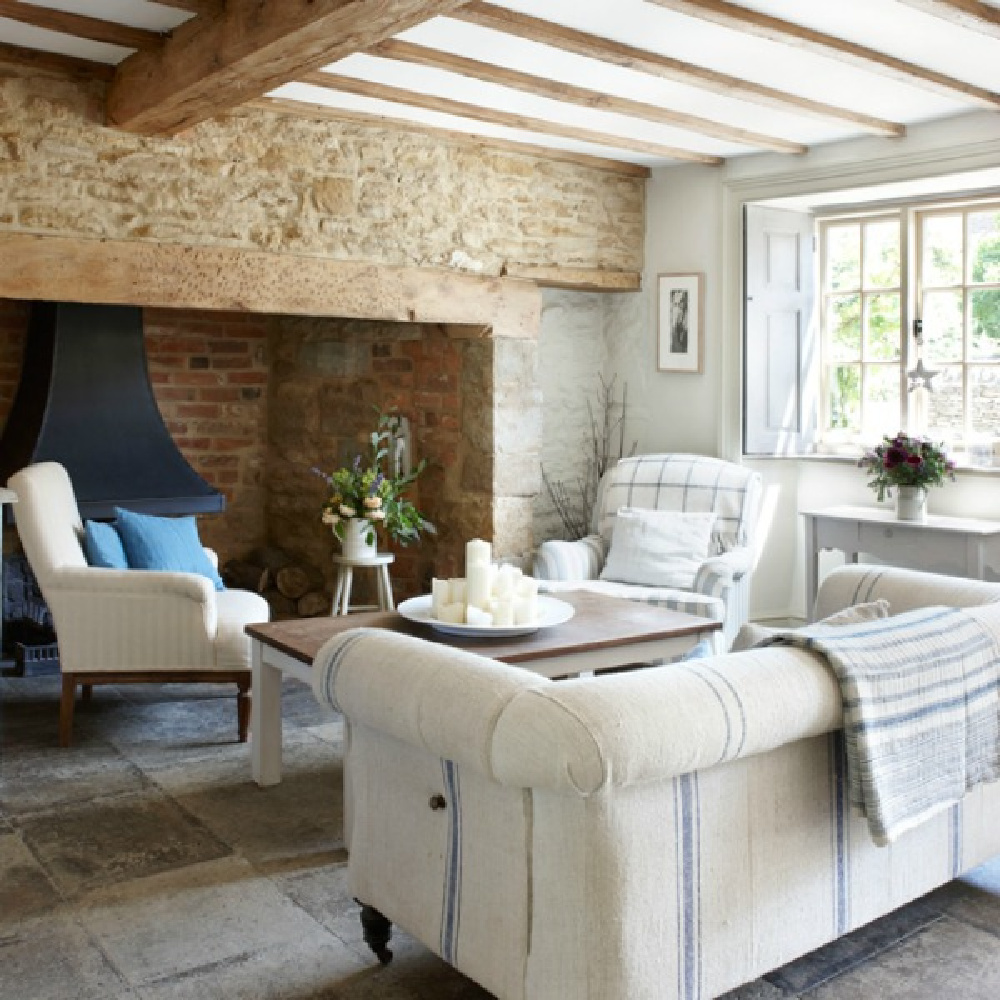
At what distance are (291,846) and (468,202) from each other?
10.8ft

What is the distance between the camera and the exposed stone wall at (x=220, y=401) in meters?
6.60

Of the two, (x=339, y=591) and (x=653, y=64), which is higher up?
(x=653, y=64)

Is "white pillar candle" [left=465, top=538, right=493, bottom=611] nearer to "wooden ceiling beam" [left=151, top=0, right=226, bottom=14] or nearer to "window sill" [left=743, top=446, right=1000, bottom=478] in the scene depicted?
"wooden ceiling beam" [left=151, top=0, right=226, bottom=14]

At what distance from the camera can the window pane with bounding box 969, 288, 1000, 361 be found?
217 inches

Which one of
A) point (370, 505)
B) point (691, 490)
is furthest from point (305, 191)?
point (691, 490)

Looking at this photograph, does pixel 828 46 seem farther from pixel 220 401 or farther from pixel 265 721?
pixel 220 401

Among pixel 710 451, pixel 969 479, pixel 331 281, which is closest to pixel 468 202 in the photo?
pixel 331 281

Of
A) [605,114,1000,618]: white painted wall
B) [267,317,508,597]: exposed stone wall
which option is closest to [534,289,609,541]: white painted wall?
[605,114,1000,618]: white painted wall

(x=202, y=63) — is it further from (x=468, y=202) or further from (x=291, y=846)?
(x=291, y=846)

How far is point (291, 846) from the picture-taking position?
10.9 ft

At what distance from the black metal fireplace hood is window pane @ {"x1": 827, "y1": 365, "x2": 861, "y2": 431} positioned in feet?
10.2

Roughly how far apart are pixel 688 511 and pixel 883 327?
1392 millimetres

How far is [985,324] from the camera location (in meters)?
5.54

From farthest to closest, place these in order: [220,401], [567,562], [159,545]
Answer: [220,401], [567,562], [159,545]
